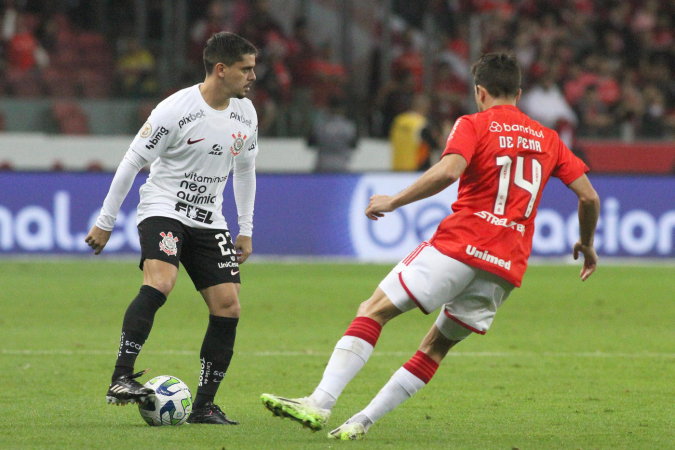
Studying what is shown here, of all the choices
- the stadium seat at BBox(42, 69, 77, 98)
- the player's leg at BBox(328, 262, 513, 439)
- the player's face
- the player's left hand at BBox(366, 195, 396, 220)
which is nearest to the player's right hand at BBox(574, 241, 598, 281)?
the player's leg at BBox(328, 262, 513, 439)

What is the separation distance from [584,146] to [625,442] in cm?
1425

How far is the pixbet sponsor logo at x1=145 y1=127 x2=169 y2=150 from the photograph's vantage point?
5457mm

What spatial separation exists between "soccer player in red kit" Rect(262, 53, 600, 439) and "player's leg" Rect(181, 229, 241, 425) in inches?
37.0

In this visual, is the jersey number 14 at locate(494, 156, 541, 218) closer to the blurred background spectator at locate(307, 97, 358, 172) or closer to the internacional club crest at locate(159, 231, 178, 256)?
the internacional club crest at locate(159, 231, 178, 256)

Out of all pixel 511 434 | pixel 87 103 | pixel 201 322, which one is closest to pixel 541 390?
pixel 511 434

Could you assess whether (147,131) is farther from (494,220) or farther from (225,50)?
(494,220)

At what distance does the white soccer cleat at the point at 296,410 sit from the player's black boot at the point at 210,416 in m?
0.92

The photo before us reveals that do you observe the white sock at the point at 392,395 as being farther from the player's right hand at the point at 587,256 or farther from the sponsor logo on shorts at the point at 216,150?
the sponsor logo on shorts at the point at 216,150

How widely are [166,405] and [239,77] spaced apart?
177cm

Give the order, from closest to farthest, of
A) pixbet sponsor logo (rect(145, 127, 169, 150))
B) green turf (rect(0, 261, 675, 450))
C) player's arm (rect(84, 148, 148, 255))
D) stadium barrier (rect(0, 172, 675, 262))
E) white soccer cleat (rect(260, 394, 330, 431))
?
white soccer cleat (rect(260, 394, 330, 431)) → green turf (rect(0, 261, 675, 450)) → player's arm (rect(84, 148, 148, 255)) → pixbet sponsor logo (rect(145, 127, 169, 150)) → stadium barrier (rect(0, 172, 675, 262))

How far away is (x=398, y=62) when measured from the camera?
20391 millimetres

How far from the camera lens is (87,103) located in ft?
62.6

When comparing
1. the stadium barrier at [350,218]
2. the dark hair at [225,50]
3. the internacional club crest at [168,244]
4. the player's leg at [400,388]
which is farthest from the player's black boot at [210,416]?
the stadium barrier at [350,218]

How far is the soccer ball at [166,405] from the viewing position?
210 inches
